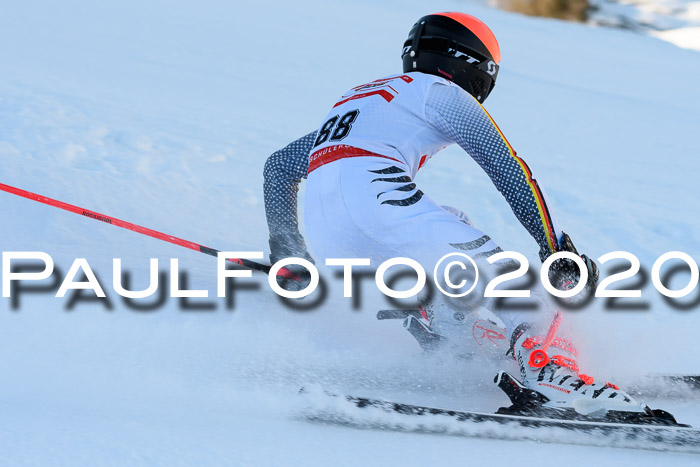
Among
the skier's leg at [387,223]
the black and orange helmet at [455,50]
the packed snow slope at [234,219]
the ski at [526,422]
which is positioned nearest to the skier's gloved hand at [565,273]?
the skier's leg at [387,223]

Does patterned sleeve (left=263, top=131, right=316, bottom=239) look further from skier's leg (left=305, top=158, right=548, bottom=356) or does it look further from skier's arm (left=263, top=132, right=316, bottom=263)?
skier's leg (left=305, top=158, right=548, bottom=356)

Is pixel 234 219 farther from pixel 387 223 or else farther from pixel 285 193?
pixel 387 223

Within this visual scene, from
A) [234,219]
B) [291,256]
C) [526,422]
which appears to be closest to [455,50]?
[291,256]

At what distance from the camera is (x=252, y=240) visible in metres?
3.66

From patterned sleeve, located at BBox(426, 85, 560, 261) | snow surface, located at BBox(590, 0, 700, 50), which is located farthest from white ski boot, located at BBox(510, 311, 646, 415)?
snow surface, located at BBox(590, 0, 700, 50)

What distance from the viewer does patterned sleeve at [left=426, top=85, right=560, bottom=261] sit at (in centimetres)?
218

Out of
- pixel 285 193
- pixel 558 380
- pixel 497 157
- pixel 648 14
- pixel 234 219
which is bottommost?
pixel 558 380

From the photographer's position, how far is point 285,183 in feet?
9.29

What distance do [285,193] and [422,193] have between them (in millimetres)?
749

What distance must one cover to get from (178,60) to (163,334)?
6.19 metres

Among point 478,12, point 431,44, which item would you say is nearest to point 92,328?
point 431,44

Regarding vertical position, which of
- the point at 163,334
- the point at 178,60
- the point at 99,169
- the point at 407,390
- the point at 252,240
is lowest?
the point at 407,390

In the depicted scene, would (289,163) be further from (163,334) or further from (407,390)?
(407,390)

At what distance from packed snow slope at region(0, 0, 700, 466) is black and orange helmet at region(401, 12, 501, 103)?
0.93m
